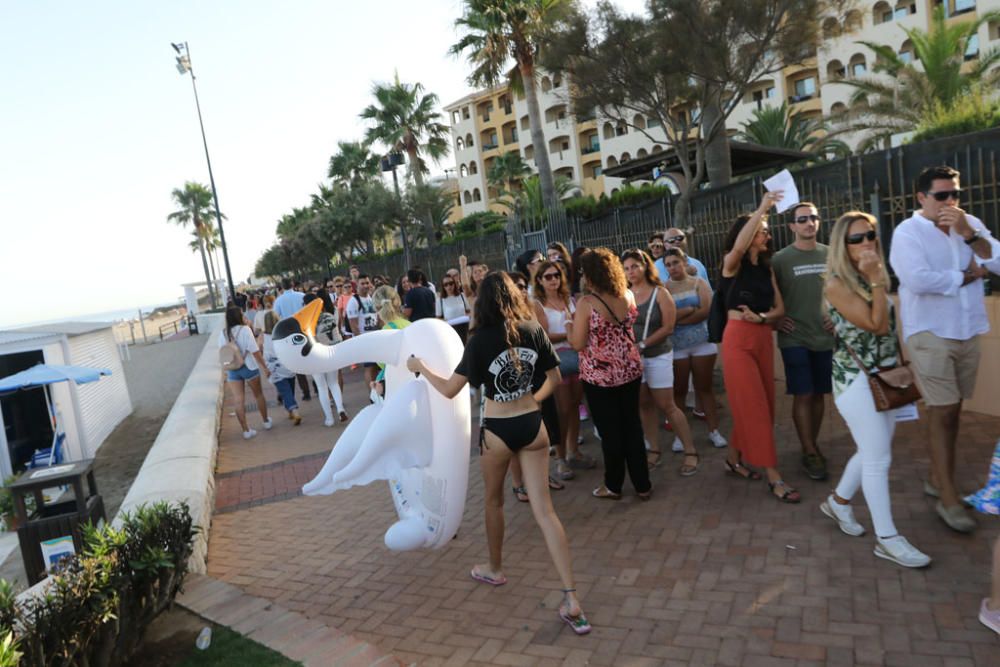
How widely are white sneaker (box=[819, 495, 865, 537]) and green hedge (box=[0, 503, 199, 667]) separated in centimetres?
374

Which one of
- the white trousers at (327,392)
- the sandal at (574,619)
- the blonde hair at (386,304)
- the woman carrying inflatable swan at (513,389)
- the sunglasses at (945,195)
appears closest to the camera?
the sandal at (574,619)

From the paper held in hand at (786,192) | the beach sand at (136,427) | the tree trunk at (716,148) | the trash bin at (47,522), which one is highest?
the tree trunk at (716,148)

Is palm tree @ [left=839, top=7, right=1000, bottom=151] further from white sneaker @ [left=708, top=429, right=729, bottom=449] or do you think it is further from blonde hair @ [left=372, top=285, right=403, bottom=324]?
blonde hair @ [left=372, top=285, right=403, bottom=324]

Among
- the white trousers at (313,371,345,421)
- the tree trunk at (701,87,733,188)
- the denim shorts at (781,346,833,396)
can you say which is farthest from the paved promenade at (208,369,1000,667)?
the tree trunk at (701,87,733,188)

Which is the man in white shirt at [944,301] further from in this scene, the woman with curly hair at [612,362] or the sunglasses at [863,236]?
the woman with curly hair at [612,362]

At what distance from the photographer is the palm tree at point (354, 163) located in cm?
4231

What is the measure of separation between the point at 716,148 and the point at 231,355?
9.21m

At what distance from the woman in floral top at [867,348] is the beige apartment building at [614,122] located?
10198mm

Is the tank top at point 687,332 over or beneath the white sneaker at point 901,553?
over

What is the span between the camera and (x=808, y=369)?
4754 mm

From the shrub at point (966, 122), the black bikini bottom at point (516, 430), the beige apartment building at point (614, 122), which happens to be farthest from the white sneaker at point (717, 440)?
the beige apartment building at point (614, 122)

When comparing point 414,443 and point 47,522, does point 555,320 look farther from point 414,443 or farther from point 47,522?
point 47,522

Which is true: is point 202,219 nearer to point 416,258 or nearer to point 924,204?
point 416,258

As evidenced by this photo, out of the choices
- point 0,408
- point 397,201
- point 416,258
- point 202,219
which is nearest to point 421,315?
point 0,408
